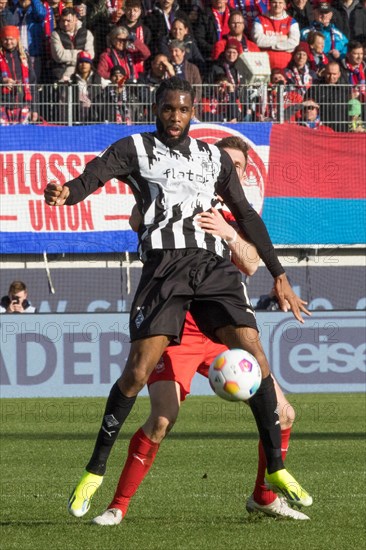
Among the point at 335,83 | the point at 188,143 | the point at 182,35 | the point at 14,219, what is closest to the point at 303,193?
the point at 335,83

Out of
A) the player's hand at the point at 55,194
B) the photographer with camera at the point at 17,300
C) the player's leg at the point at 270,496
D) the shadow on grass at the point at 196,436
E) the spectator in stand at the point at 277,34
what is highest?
the spectator in stand at the point at 277,34

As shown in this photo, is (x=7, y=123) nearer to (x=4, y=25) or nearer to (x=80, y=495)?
(x=4, y=25)

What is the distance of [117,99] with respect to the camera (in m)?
17.5

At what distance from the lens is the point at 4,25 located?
17.7m

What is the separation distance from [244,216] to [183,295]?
0.64m

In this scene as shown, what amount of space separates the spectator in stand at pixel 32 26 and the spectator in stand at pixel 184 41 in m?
1.93

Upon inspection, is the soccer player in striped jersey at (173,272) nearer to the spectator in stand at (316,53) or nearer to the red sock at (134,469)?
the red sock at (134,469)

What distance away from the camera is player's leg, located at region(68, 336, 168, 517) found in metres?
5.73

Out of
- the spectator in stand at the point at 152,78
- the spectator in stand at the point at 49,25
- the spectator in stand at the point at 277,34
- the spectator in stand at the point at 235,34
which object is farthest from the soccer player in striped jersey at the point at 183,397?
the spectator in stand at the point at 277,34

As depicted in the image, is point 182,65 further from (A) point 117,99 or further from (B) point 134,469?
(B) point 134,469

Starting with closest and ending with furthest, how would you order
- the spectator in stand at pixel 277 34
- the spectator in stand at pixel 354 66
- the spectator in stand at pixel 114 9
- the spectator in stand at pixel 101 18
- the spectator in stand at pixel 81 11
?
1. the spectator in stand at pixel 81 11
2. the spectator in stand at pixel 101 18
3. the spectator in stand at pixel 114 9
4. the spectator in stand at pixel 354 66
5. the spectator in stand at pixel 277 34

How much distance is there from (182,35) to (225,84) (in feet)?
4.29

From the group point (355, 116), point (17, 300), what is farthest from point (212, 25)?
point (17, 300)

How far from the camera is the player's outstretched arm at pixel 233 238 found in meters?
5.91
